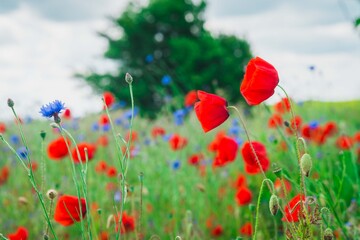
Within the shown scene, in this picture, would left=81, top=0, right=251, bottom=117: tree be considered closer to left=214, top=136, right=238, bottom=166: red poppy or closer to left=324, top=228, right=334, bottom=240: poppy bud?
left=214, top=136, right=238, bottom=166: red poppy

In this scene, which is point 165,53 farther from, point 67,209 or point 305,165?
point 305,165

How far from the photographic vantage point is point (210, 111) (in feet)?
4.35

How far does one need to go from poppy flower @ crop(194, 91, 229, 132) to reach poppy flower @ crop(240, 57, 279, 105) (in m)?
0.10

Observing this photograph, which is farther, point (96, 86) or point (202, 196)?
point (96, 86)

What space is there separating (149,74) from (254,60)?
14801 mm

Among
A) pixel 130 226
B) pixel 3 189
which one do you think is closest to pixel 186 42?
pixel 3 189

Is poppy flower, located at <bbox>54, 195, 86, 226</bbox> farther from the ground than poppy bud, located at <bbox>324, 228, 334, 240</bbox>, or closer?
farther from the ground

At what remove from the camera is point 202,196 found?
10.5ft

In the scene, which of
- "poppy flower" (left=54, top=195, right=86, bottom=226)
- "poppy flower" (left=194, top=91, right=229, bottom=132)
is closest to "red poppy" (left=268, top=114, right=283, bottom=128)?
"poppy flower" (left=194, top=91, right=229, bottom=132)

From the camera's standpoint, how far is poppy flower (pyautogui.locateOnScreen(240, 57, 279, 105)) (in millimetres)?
1240

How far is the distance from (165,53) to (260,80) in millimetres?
15557

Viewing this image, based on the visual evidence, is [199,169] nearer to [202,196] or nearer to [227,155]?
[202,196]

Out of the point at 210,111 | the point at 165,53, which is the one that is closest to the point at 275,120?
the point at 210,111

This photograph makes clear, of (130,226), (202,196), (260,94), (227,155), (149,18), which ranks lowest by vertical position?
(202,196)
